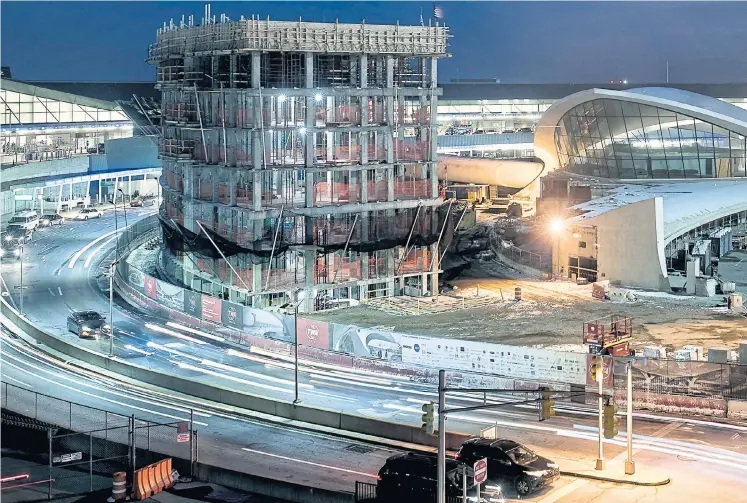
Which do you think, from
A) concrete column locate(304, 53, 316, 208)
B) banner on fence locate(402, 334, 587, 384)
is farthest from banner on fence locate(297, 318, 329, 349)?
concrete column locate(304, 53, 316, 208)

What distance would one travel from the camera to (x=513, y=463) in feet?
139

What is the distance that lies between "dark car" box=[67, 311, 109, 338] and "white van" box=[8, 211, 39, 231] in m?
37.8

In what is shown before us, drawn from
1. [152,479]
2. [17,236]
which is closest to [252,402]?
[152,479]

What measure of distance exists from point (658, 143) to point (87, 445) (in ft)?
201

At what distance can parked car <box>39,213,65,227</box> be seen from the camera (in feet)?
375

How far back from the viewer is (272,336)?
68.1 meters

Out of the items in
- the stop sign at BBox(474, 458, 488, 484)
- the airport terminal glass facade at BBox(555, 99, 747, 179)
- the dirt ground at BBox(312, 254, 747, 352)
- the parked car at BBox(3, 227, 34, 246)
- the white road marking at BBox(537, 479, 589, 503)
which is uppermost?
the airport terminal glass facade at BBox(555, 99, 747, 179)

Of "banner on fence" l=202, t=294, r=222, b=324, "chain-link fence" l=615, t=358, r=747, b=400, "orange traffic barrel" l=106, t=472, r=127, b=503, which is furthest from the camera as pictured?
"banner on fence" l=202, t=294, r=222, b=324

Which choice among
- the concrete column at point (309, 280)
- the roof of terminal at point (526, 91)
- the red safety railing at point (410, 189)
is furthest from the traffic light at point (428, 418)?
the roof of terminal at point (526, 91)

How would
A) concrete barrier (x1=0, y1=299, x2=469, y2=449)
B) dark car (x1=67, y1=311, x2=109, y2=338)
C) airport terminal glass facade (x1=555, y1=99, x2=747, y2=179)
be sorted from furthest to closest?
airport terminal glass facade (x1=555, y1=99, x2=747, y2=179)
dark car (x1=67, y1=311, x2=109, y2=338)
concrete barrier (x1=0, y1=299, x2=469, y2=449)

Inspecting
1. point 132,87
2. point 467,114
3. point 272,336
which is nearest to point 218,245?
point 272,336

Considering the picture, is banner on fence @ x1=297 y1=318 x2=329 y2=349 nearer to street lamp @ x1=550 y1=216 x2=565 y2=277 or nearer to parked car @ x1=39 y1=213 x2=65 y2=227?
street lamp @ x1=550 y1=216 x2=565 y2=277

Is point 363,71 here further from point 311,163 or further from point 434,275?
point 434,275

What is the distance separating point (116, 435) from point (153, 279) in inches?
1180
